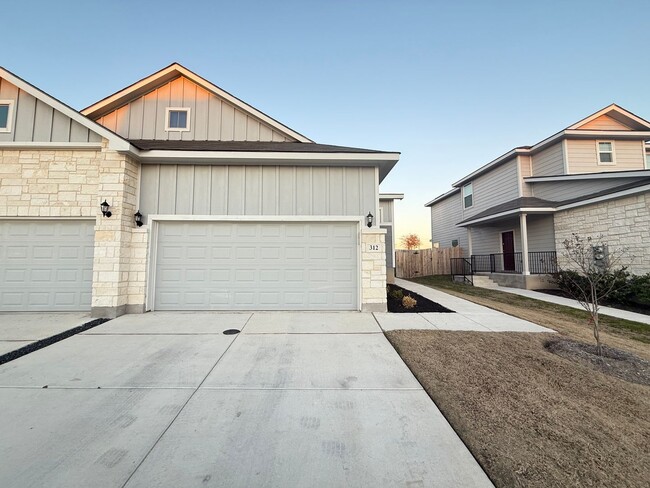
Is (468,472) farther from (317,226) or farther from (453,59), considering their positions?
(453,59)

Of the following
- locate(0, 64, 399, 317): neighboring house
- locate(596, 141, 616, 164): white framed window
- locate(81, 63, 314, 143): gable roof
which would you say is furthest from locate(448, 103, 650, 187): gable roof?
locate(81, 63, 314, 143): gable roof

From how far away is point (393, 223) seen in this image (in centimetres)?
1509

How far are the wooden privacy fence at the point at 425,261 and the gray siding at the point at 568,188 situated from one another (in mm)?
6045

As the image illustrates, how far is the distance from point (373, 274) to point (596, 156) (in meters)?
13.9

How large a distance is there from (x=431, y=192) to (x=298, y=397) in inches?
848

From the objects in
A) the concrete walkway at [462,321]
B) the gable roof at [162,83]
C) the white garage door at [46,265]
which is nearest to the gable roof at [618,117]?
the concrete walkway at [462,321]

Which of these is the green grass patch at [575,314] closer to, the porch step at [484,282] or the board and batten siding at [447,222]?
the porch step at [484,282]

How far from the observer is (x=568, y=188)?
11.8 meters

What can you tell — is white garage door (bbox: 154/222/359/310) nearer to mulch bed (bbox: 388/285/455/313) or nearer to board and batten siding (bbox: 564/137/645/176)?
mulch bed (bbox: 388/285/455/313)

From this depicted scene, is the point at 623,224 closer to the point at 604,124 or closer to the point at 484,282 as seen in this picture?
the point at 484,282

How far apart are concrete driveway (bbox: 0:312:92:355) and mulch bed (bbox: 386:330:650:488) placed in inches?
254

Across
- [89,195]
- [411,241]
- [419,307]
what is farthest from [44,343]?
[411,241]

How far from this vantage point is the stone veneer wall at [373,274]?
22.1ft

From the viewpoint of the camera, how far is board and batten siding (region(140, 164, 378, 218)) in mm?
6934
